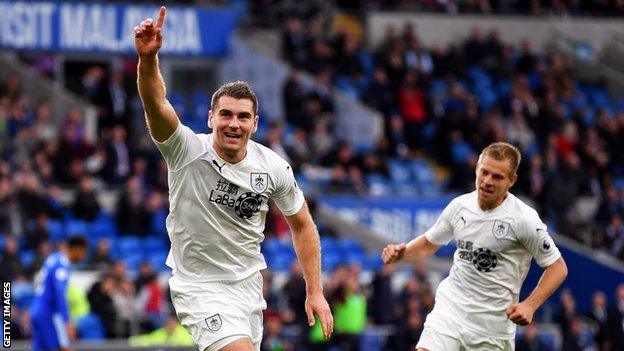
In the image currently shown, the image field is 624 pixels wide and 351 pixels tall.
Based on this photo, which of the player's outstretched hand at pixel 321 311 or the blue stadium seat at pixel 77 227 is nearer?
the player's outstretched hand at pixel 321 311

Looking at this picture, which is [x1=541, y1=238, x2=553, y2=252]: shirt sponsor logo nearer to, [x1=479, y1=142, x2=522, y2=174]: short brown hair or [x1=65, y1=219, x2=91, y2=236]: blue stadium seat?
[x1=479, y1=142, x2=522, y2=174]: short brown hair

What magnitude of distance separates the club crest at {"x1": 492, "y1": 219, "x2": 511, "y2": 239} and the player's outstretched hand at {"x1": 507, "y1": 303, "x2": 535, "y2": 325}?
0.62 metres

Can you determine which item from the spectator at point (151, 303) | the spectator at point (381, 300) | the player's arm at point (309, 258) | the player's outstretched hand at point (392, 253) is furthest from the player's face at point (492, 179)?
the spectator at point (381, 300)

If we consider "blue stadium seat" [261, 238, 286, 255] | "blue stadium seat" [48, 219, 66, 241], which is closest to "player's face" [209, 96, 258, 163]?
"blue stadium seat" [48, 219, 66, 241]

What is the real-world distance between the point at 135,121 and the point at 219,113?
16.0 m

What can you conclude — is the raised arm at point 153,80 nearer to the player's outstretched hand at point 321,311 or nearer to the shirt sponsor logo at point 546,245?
the player's outstretched hand at point 321,311

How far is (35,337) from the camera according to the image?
15000 mm

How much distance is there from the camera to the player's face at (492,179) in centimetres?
1026

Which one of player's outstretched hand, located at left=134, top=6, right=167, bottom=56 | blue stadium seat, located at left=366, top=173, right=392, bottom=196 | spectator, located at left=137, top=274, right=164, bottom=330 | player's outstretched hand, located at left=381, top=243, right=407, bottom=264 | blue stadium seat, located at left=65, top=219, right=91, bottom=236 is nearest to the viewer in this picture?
player's outstretched hand, located at left=134, top=6, right=167, bottom=56

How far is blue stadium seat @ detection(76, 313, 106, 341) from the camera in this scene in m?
17.6

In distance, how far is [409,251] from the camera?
1060 cm

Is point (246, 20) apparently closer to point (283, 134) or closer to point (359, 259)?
point (283, 134)

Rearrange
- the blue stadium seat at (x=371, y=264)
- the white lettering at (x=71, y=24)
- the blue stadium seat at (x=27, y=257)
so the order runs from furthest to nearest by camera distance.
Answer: the white lettering at (x=71, y=24) < the blue stadium seat at (x=371, y=264) < the blue stadium seat at (x=27, y=257)

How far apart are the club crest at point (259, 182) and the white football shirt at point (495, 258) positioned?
214 centimetres
